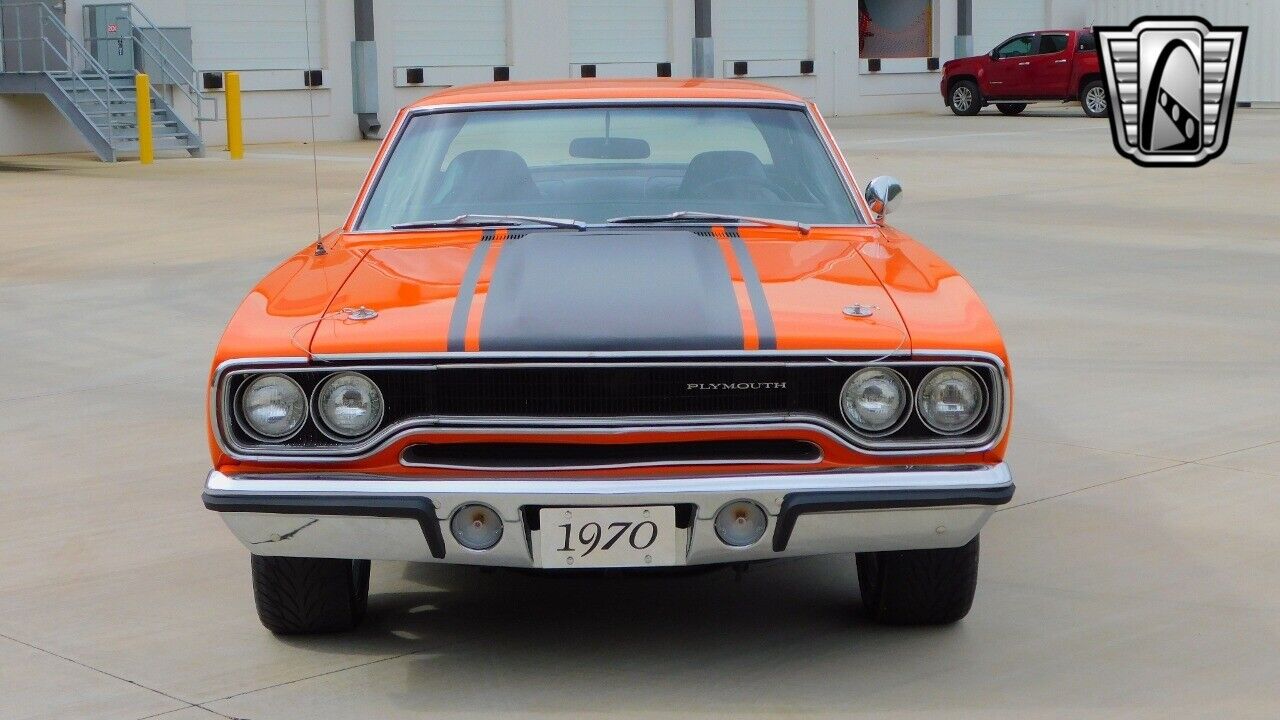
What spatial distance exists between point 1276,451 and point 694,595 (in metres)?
2.73

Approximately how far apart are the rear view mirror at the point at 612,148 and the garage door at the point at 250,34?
73.9 feet

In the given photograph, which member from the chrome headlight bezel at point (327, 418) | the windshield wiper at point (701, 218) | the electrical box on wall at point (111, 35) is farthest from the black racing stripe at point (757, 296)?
the electrical box on wall at point (111, 35)

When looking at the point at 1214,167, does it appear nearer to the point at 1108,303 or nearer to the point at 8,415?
the point at 1108,303

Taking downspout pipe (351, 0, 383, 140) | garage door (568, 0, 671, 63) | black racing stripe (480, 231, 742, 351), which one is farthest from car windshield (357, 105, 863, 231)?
garage door (568, 0, 671, 63)

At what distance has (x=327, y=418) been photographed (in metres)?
3.78

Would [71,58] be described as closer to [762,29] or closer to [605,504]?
[762,29]

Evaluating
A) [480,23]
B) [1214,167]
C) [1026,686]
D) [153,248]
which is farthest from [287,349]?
[480,23]

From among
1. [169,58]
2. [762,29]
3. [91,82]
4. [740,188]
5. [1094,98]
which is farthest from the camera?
[762,29]

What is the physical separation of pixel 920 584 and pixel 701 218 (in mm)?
1196

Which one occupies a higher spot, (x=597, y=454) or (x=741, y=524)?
(x=597, y=454)

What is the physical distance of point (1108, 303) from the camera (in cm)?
994

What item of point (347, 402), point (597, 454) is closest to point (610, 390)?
point (597, 454)

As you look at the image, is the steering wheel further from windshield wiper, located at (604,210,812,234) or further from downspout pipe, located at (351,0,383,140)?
downspout pipe, located at (351,0,383,140)

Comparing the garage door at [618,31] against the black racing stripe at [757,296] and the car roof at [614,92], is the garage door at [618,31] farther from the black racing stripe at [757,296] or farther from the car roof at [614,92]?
the black racing stripe at [757,296]
